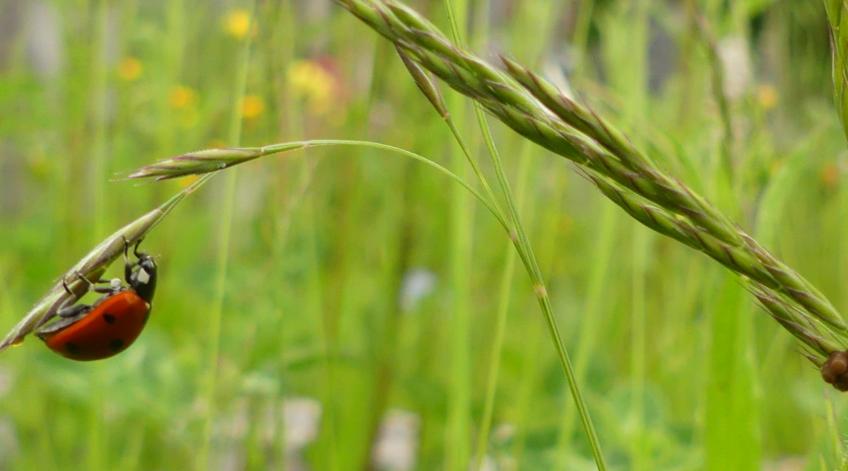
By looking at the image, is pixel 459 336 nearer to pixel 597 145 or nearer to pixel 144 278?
pixel 144 278

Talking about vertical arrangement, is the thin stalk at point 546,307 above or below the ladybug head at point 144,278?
below

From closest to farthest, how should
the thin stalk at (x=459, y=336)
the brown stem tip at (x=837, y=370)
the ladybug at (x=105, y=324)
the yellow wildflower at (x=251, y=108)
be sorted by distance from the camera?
the brown stem tip at (x=837, y=370) < the ladybug at (x=105, y=324) < the thin stalk at (x=459, y=336) < the yellow wildflower at (x=251, y=108)

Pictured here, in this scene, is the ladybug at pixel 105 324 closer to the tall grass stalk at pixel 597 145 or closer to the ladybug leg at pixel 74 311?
the ladybug leg at pixel 74 311

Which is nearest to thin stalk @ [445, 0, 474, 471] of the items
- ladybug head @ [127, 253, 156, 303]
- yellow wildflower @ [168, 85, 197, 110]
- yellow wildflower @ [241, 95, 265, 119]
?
ladybug head @ [127, 253, 156, 303]

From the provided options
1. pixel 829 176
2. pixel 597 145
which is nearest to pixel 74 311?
pixel 597 145

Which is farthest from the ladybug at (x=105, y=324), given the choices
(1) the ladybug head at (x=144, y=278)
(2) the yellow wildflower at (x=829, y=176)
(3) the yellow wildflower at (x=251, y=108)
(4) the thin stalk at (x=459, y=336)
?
(2) the yellow wildflower at (x=829, y=176)

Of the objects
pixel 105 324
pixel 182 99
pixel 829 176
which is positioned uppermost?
pixel 182 99

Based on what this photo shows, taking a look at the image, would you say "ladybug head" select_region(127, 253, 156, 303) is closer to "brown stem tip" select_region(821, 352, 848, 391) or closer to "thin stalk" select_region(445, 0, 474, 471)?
"thin stalk" select_region(445, 0, 474, 471)

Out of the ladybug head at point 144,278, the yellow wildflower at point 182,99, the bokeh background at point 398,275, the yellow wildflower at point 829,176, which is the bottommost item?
the ladybug head at point 144,278

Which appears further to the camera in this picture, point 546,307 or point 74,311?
point 74,311
